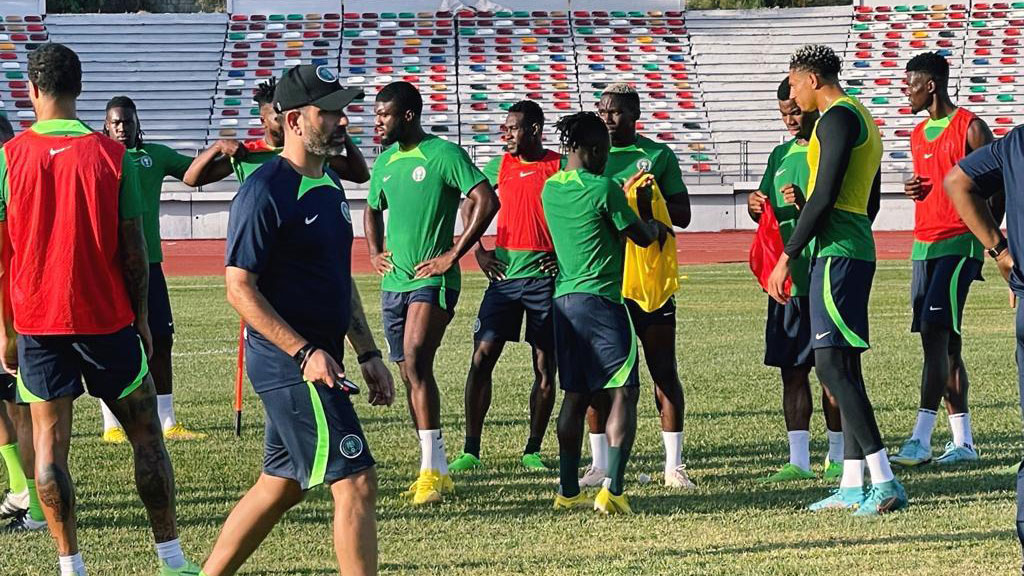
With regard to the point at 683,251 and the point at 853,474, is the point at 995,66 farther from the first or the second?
the point at 853,474

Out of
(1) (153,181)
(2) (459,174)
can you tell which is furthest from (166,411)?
(2) (459,174)

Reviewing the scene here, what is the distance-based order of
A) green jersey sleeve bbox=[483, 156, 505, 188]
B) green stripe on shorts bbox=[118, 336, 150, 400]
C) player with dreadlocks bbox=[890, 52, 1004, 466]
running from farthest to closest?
green jersey sleeve bbox=[483, 156, 505, 188] < player with dreadlocks bbox=[890, 52, 1004, 466] < green stripe on shorts bbox=[118, 336, 150, 400]

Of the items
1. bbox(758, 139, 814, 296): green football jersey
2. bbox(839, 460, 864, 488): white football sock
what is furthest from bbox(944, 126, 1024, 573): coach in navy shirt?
bbox(758, 139, 814, 296): green football jersey

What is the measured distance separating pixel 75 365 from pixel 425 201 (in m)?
2.68

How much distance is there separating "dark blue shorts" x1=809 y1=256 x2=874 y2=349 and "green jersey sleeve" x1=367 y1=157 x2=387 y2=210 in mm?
2547

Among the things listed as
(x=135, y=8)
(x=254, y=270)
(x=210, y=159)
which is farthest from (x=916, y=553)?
(x=135, y=8)

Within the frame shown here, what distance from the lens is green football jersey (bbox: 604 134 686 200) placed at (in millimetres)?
8508

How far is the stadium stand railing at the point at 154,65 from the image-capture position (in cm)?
3975

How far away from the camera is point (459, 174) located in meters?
8.13

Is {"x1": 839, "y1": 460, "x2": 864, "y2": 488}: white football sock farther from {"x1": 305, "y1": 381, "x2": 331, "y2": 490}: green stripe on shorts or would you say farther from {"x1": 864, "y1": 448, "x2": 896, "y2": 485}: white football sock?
{"x1": 305, "y1": 381, "x2": 331, "y2": 490}: green stripe on shorts

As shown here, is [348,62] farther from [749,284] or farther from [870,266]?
[870,266]

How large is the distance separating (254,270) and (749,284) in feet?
62.6

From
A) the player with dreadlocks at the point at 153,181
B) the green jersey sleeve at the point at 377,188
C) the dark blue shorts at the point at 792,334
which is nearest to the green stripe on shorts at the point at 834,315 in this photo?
the dark blue shorts at the point at 792,334

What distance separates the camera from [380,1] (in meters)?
44.1
